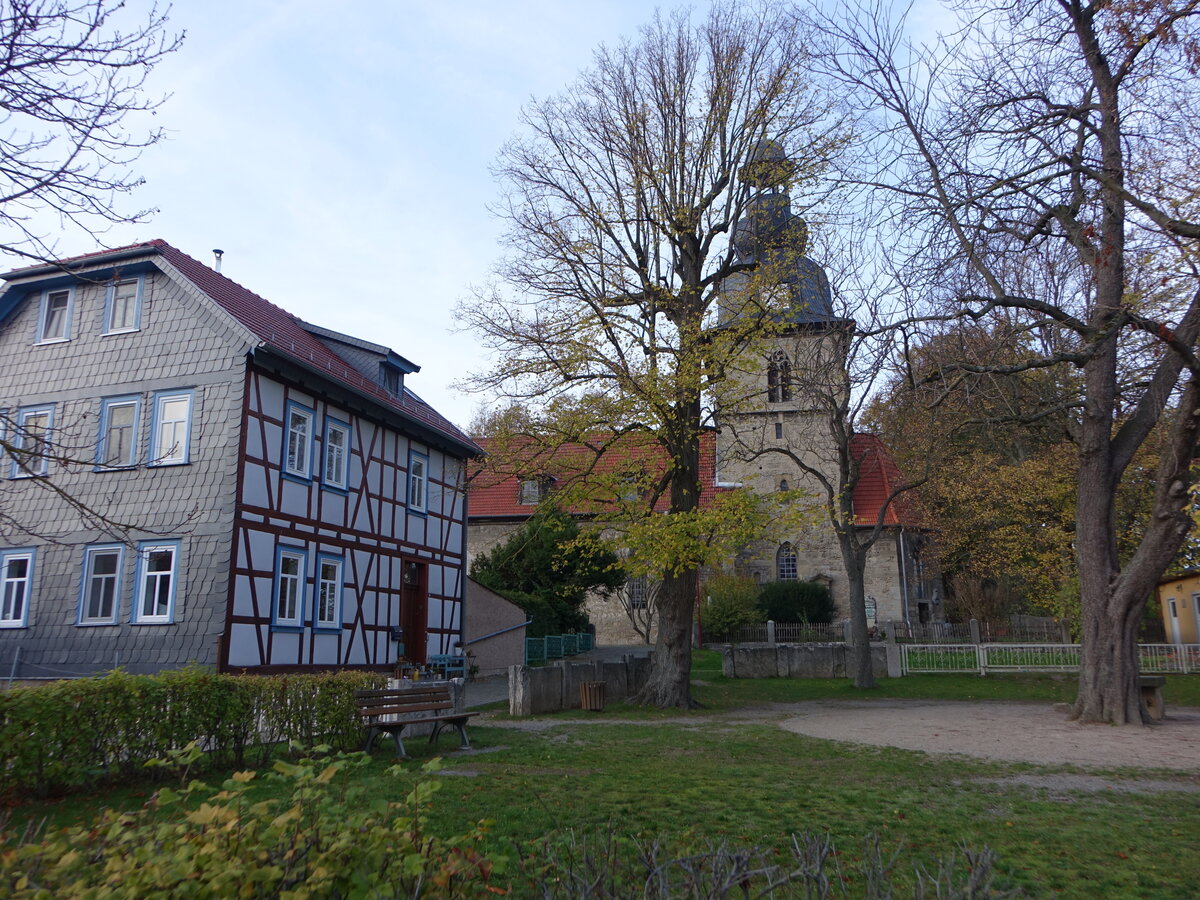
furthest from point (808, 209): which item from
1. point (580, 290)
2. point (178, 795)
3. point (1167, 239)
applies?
point (178, 795)

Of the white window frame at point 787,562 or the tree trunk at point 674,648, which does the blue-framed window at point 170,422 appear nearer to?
the tree trunk at point 674,648

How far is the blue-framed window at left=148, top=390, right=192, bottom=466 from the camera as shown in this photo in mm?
17750

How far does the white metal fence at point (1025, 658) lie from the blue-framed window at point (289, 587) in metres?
17.0

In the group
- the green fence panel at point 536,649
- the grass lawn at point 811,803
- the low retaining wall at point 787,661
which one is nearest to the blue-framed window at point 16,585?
the grass lawn at point 811,803

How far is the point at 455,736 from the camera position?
12500 millimetres

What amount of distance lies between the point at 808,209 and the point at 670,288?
10.1 ft

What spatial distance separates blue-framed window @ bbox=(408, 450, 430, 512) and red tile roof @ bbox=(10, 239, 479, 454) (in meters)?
A: 0.92

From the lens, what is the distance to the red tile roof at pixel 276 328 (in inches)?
722

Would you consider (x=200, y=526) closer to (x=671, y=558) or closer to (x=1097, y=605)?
(x=671, y=558)

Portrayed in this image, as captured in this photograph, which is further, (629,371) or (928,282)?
(629,371)

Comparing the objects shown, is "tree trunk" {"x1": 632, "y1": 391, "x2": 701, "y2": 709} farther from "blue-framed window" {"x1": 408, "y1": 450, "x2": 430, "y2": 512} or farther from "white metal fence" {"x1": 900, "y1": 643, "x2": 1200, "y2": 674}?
"white metal fence" {"x1": 900, "y1": 643, "x2": 1200, "y2": 674}

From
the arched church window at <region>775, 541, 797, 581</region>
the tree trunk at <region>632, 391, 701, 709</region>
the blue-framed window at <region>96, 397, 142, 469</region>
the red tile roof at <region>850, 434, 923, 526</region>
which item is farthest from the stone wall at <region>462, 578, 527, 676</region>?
the arched church window at <region>775, 541, 797, 581</region>

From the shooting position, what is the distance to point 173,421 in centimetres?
1803

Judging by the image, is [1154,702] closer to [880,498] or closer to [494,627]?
[494,627]
